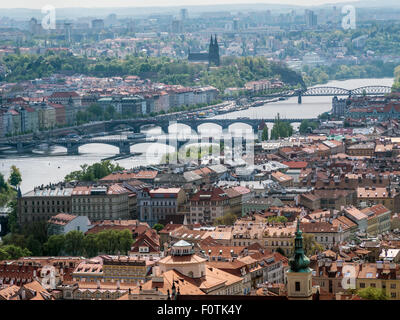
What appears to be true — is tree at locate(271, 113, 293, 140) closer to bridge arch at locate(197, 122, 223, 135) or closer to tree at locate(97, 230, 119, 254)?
bridge arch at locate(197, 122, 223, 135)

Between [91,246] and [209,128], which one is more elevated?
[91,246]

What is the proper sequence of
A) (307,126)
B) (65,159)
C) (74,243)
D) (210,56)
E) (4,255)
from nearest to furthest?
1. (4,255)
2. (74,243)
3. (65,159)
4. (307,126)
5. (210,56)

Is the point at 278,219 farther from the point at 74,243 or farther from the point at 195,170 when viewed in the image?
the point at 195,170

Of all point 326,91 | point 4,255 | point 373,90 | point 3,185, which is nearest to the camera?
point 4,255

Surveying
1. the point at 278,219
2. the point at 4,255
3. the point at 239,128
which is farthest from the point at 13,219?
the point at 239,128

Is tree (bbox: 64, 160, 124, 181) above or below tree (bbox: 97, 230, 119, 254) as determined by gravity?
below

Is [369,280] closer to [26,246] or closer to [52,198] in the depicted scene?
[26,246]

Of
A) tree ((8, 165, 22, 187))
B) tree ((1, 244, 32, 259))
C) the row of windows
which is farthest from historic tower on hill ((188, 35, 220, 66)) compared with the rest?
tree ((1, 244, 32, 259))

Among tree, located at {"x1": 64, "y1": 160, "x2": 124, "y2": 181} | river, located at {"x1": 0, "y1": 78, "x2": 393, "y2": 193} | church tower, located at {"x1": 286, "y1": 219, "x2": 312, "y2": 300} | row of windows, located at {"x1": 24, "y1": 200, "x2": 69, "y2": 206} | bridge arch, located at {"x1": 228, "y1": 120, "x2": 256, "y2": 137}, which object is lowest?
bridge arch, located at {"x1": 228, "y1": 120, "x2": 256, "y2": 137}
